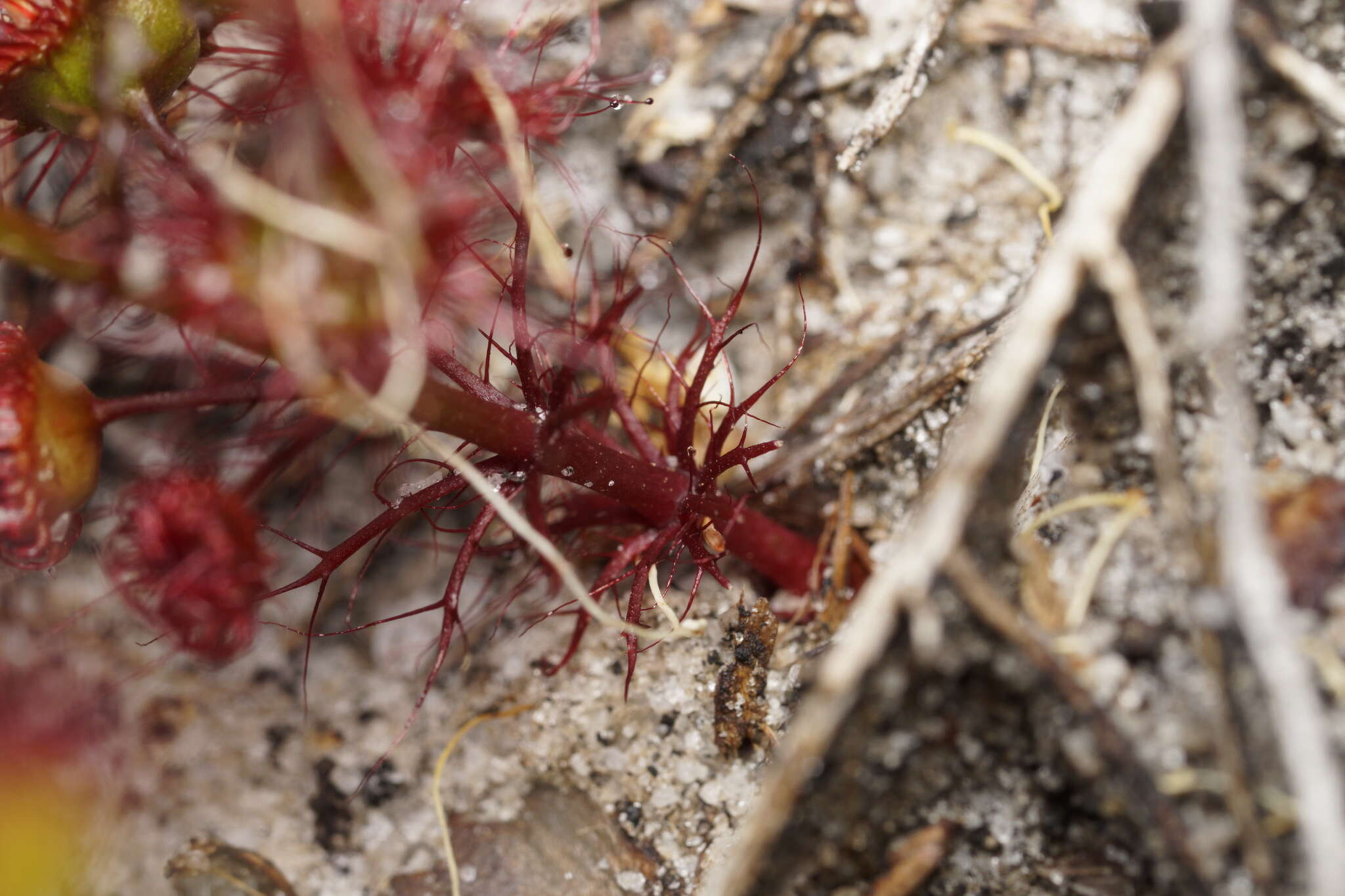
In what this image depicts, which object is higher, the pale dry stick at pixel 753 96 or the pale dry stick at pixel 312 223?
the pale dry stick at pixel 753 96

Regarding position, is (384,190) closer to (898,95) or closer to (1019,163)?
(898,95)

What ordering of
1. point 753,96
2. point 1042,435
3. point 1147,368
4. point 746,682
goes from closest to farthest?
point 1147,368
point 1042,435
point 746,682
point 753,96

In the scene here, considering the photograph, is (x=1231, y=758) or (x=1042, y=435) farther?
(x=1042, y=435)

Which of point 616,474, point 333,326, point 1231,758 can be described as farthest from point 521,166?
point 1231,758

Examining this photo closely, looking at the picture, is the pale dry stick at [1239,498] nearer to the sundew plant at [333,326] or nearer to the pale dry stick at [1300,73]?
the pale dry stick at [1300,73]

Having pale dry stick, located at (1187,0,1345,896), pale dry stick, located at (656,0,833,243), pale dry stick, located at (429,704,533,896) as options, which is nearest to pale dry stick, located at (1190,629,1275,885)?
pale dry stick, located at (1187,0,1345,896)

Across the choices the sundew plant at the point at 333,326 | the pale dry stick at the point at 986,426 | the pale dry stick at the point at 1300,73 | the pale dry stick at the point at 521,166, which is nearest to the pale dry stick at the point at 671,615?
the sundew plant at the point at 333,326
